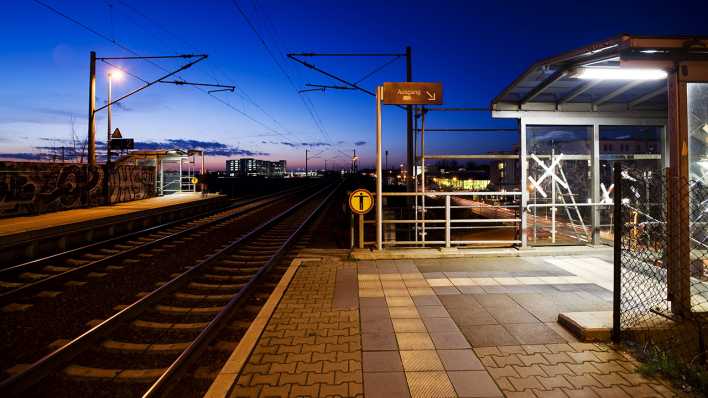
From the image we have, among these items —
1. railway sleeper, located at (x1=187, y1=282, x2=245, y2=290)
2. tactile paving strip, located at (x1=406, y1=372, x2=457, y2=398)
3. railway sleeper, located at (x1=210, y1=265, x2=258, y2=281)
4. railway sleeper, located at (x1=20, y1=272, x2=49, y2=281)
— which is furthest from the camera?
railway sleeper, located at (x1=210, y1=265, x2=258, y2=281)

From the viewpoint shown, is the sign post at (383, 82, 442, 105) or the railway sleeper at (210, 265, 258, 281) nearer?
the railway sleeper at (210, 265, 258, 281)

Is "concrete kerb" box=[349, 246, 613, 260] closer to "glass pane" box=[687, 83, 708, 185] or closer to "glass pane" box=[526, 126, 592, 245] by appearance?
"glass pane" box=[526, 126, 592, 245]

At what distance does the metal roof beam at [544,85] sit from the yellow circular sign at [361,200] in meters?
3.75

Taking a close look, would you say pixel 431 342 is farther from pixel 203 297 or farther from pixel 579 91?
pixel 579 91

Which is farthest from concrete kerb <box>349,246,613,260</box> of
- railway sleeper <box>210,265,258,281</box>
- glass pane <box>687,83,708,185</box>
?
glass pane <box>687,83,708,185</box>

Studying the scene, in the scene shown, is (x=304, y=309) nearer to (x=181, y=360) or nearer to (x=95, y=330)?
(x=181, y=360)

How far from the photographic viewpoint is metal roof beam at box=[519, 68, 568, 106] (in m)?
6.38

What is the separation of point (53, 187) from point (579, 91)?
1943 cm

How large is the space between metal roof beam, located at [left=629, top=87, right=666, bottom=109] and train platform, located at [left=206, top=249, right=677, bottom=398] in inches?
149

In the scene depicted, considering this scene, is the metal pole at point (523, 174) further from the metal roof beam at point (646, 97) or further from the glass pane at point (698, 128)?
the glass pane at point (698, 128)

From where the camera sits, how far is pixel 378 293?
244 inches

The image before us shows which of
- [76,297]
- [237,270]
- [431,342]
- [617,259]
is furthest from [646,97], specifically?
[76,297]

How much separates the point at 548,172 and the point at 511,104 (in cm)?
213

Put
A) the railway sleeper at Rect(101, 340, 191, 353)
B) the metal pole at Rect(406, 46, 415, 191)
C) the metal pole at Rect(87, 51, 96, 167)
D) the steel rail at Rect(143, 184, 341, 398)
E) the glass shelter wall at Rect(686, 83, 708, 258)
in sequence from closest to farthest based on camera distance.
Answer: the steel rail at Rect(143, 184, 341, 398), the railway sleeper at Rect(101, 340, 191, 353), the glass shelter wall at Rect(686, 83, 708, 258), the metal pole at Rect(406, 46, 415, 191), the metal pole at Rect(87, 51, 96, 167)
